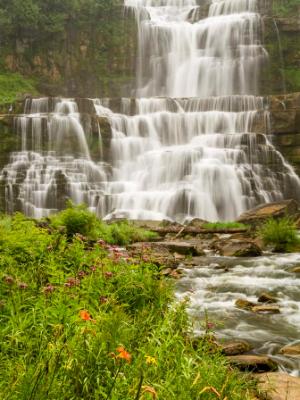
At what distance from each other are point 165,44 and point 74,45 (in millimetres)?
8287

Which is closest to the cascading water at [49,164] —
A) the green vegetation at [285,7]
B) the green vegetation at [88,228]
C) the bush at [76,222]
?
the green vegetation at [88,228]

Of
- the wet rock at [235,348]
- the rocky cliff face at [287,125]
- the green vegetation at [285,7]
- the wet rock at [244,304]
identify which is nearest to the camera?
the wet rock at [235,348]

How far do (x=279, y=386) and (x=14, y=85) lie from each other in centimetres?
4041

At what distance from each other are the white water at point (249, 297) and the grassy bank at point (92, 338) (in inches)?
30.0

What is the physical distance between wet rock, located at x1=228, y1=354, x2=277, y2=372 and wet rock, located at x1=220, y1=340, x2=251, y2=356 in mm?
202

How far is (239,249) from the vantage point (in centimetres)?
1426

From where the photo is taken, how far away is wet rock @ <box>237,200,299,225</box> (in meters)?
19.5

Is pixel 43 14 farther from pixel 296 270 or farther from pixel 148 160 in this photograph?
A: pixel 296 270

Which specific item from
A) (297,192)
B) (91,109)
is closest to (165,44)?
(91,109)

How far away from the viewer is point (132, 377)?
3.38 m

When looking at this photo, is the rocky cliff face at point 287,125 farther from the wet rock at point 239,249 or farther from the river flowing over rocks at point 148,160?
the wet rock at point 239,249

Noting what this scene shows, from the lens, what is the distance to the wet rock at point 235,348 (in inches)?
216

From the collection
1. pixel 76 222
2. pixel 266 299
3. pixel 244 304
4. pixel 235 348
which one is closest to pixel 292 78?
pixel 76 222

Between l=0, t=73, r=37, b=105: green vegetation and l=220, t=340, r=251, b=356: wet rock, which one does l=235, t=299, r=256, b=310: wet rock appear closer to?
l=220, t=340, r=251, b=356: wet rock
